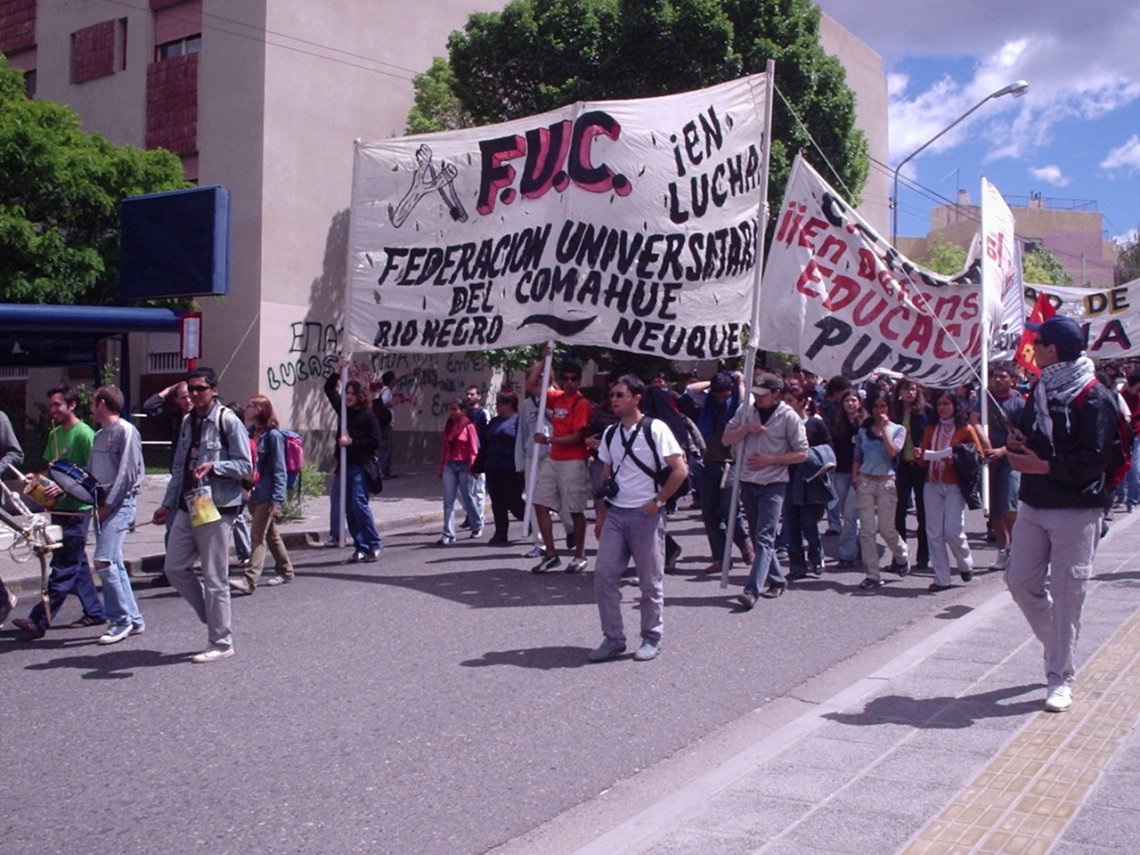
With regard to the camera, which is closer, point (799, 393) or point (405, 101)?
point (799, 393)

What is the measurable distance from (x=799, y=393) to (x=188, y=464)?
5483mm

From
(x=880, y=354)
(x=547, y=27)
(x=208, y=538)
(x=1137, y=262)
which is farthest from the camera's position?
(x=1137, y=262)

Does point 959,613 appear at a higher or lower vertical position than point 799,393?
lower

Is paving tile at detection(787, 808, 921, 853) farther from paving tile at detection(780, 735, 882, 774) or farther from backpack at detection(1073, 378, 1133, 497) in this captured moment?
backpack at detection(1073, 378, 1133, 497)

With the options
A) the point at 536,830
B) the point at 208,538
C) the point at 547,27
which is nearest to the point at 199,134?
the point at 547,27

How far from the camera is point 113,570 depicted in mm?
7875

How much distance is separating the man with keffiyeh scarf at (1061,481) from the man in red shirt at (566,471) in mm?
4805

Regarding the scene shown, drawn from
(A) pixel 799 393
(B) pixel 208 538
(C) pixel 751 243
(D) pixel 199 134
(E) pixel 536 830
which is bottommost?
(E) pixel 536 830

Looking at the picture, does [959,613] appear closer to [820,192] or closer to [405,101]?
[820,192]

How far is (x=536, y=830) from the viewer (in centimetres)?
462

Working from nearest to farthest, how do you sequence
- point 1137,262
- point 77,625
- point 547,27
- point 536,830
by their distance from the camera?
point 536,830
point 77,625
point 547,27
point 1137,262

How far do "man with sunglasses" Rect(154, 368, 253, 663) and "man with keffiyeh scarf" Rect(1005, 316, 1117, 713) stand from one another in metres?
4.60

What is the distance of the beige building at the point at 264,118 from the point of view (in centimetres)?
2136

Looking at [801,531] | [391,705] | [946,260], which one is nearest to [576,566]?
[801,531]
